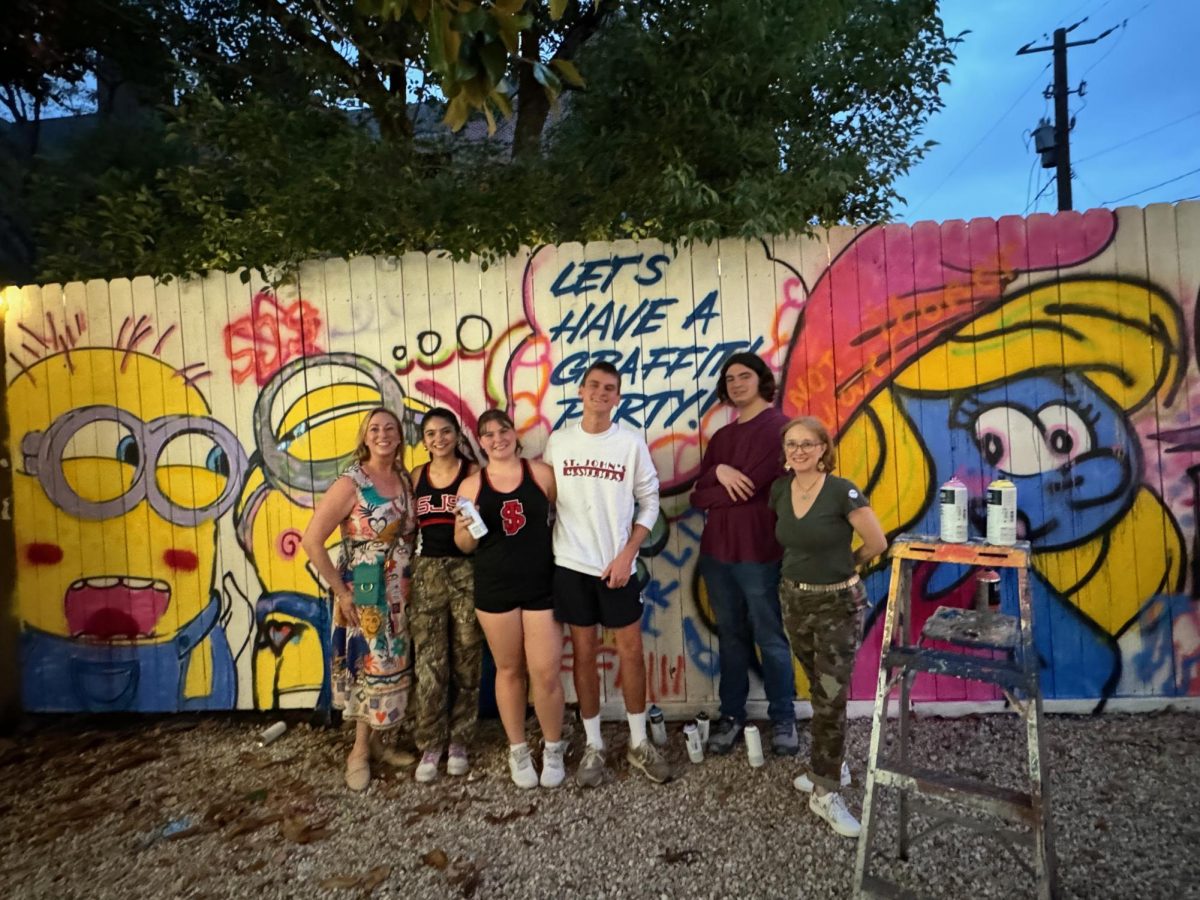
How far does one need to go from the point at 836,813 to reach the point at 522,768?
133cm

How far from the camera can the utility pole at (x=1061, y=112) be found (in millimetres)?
15203

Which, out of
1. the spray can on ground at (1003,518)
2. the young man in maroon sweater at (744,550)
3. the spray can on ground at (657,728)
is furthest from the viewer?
the spray can on ground at (657,728)

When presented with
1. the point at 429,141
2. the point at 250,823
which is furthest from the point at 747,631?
the point at 429,141

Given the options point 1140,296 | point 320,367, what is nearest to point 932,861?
point 1140,296

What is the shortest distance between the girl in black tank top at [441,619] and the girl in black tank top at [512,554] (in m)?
0.18

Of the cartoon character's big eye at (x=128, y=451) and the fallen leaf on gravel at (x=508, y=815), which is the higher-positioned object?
the cartoon character's big eye at (x=128, y=451)

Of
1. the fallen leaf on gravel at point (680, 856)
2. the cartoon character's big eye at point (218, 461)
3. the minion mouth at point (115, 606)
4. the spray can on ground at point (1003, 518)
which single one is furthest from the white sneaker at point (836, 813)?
the minion mouth at point (115, 606)

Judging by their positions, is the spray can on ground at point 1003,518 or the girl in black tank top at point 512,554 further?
the girl in black tank top at point 512,554

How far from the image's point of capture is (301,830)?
298 cm

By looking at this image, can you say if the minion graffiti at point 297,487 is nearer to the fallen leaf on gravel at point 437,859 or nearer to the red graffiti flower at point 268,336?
the red graffiti flower at point 268,336

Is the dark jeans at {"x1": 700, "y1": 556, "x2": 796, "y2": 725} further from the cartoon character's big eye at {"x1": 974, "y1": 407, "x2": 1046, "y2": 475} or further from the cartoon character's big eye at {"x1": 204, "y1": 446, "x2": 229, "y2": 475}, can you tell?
the cartoon character's big eye at {"x1": 204, "y1": 446, "x2": 229, "y2": 475}

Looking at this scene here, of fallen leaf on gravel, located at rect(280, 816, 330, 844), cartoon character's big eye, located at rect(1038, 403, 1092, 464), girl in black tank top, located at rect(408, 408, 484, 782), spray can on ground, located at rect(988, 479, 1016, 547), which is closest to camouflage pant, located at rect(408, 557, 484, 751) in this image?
girl in black tank top, located at rect(408, 408, 484, 782)

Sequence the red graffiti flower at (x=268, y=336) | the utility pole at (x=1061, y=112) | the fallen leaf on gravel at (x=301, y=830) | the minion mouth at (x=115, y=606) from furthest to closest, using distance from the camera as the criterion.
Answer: the utility pole at (x=1061, y=112) → the minion mouth at (x=115, y=606) → the red graffiti flower at (x=268, y=336) → the fallen leaf on gravel at (x=301, y=830)

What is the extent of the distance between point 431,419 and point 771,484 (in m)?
1.57
